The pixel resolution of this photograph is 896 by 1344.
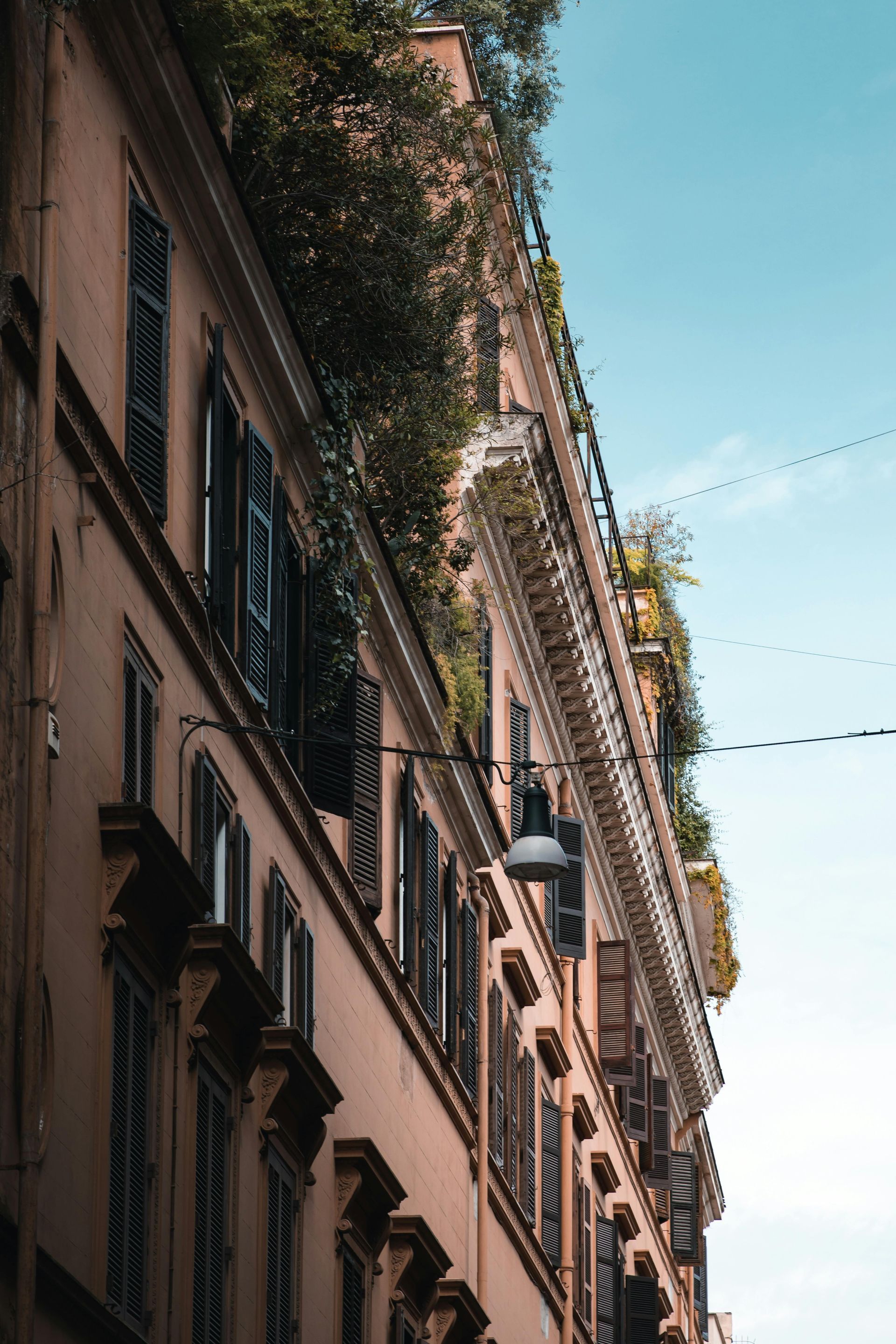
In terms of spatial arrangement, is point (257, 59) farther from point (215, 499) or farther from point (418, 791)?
point (418, 791)

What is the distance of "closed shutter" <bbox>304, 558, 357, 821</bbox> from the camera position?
646 inches

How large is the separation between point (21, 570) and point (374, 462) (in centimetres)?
1002

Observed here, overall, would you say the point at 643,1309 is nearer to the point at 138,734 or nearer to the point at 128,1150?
the point at 138,734

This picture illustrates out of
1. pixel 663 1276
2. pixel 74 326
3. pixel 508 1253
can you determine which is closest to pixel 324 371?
pixel 74 326

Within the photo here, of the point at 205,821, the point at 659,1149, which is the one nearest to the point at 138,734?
the point at 205,821

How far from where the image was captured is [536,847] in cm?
1544

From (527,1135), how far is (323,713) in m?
10.8

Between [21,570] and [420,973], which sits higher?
[420,973]

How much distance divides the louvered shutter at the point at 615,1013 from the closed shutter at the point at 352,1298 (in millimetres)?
16678

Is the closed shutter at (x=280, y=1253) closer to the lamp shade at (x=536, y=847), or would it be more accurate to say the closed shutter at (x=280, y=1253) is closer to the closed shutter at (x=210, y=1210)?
the closed shutter at (x=210, y=1210)

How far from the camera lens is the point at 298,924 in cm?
1572

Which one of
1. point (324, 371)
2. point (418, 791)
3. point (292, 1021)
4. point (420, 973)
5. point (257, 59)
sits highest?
point (257, 59)

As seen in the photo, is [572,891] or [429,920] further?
[572,891]

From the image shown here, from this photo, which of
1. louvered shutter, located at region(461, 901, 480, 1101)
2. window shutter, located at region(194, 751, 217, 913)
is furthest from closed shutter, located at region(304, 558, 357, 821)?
louvered shutter, located at region(461, 901, 480, 1101)
